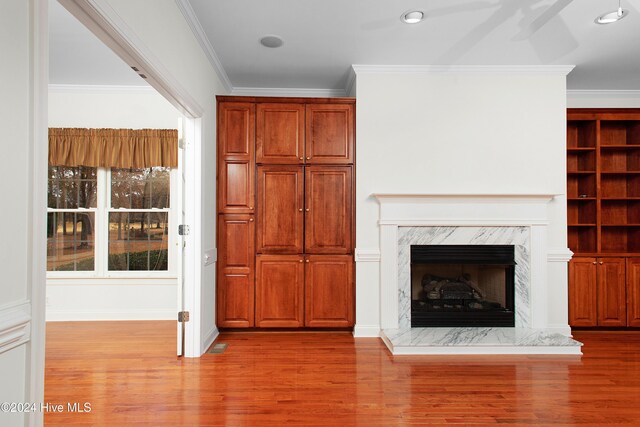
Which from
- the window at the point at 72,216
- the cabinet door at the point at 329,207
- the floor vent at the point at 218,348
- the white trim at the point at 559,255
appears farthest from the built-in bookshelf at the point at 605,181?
the window at the point at 72,216

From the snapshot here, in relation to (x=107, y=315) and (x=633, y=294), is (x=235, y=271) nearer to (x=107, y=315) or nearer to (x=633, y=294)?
(x=107, y=315)

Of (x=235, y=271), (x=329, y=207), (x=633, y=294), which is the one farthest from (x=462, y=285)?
(x=235, y=271)

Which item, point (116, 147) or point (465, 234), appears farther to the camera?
point (116, 147)

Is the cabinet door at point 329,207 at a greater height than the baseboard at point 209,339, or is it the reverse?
the cabinet door at point 329,207

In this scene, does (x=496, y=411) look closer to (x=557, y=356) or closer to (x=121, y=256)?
(x=557, y=356)

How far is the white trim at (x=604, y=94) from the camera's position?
15.9ft

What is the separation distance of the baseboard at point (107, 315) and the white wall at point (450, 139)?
2433 millimetres

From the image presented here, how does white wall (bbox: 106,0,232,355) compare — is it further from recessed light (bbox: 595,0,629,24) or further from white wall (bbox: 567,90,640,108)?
white wall (bbox: 567,90,640,108)

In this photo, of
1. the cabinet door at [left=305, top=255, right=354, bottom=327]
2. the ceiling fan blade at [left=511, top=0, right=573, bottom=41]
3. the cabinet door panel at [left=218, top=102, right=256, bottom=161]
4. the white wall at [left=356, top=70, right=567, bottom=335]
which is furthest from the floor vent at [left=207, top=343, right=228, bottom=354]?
the ceiling fan blade at [left=511, top=0, right=573, bottom=41]

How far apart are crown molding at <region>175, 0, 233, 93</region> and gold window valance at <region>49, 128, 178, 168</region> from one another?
97cm

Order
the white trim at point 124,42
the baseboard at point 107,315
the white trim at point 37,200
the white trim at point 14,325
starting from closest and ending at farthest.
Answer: the white trim at point 14,325 → the white trim at point 37,200 → the white trim at point 124,42 → the baseboard at point 107,315

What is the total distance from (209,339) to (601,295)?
164 inches

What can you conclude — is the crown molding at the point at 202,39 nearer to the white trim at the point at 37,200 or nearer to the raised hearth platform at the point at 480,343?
the white trim at the point at 37,200

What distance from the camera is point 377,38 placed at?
3592 millimetres
